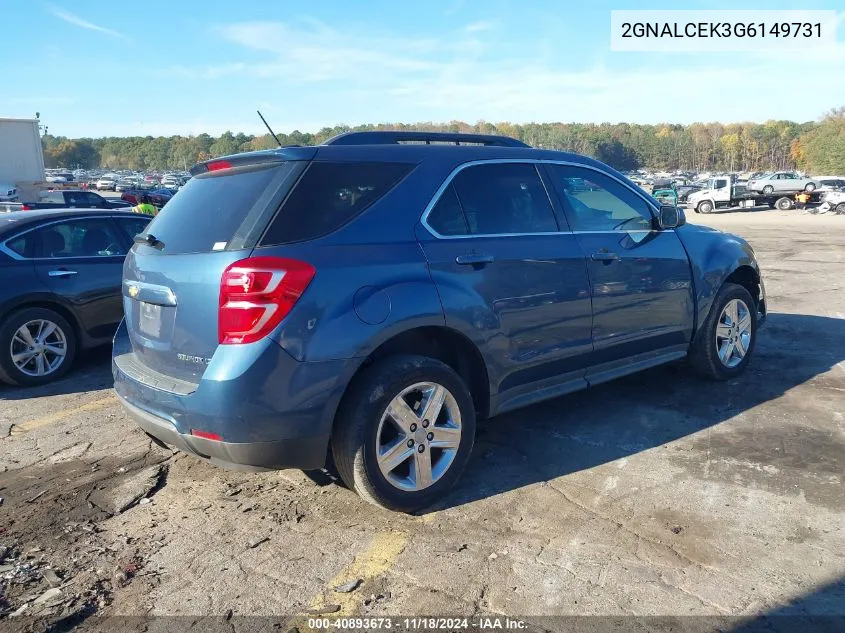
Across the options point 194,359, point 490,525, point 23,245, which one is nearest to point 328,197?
point 194,359

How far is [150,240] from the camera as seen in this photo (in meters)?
3.73

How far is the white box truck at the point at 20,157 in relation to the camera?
30.2 metres

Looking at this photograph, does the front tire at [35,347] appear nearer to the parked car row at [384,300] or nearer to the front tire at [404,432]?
the parked car row at [384,300]

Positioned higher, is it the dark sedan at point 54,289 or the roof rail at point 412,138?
the roof rail at point 412,138

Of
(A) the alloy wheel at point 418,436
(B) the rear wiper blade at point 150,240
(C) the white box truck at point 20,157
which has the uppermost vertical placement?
(C) the white box truck at point 20,157

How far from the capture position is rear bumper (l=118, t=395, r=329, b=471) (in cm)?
311

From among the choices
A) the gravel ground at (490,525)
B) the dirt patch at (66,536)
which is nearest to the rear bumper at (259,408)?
the gravel ground at (490,525)

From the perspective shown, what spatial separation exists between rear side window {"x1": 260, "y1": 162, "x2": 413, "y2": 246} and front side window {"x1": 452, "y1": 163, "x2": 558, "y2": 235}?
0.47m

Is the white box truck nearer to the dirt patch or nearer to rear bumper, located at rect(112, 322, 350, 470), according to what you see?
the dirt patch

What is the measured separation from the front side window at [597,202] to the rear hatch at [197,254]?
1799mm

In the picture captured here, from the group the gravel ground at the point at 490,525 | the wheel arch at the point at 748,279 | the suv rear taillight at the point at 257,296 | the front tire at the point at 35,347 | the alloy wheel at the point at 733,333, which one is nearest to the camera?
the gravel ground at the point at 490,525

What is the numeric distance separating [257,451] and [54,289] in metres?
3.94

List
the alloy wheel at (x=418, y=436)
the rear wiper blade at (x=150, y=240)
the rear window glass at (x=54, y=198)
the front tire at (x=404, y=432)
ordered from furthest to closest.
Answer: the rear window glass at (x=54, y=198), the rear wiper blade at (x=150, y=240), the alloy wheel at (x=418, y=436), the front tire at (x=404, y=432)

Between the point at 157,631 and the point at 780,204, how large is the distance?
42.1 m
